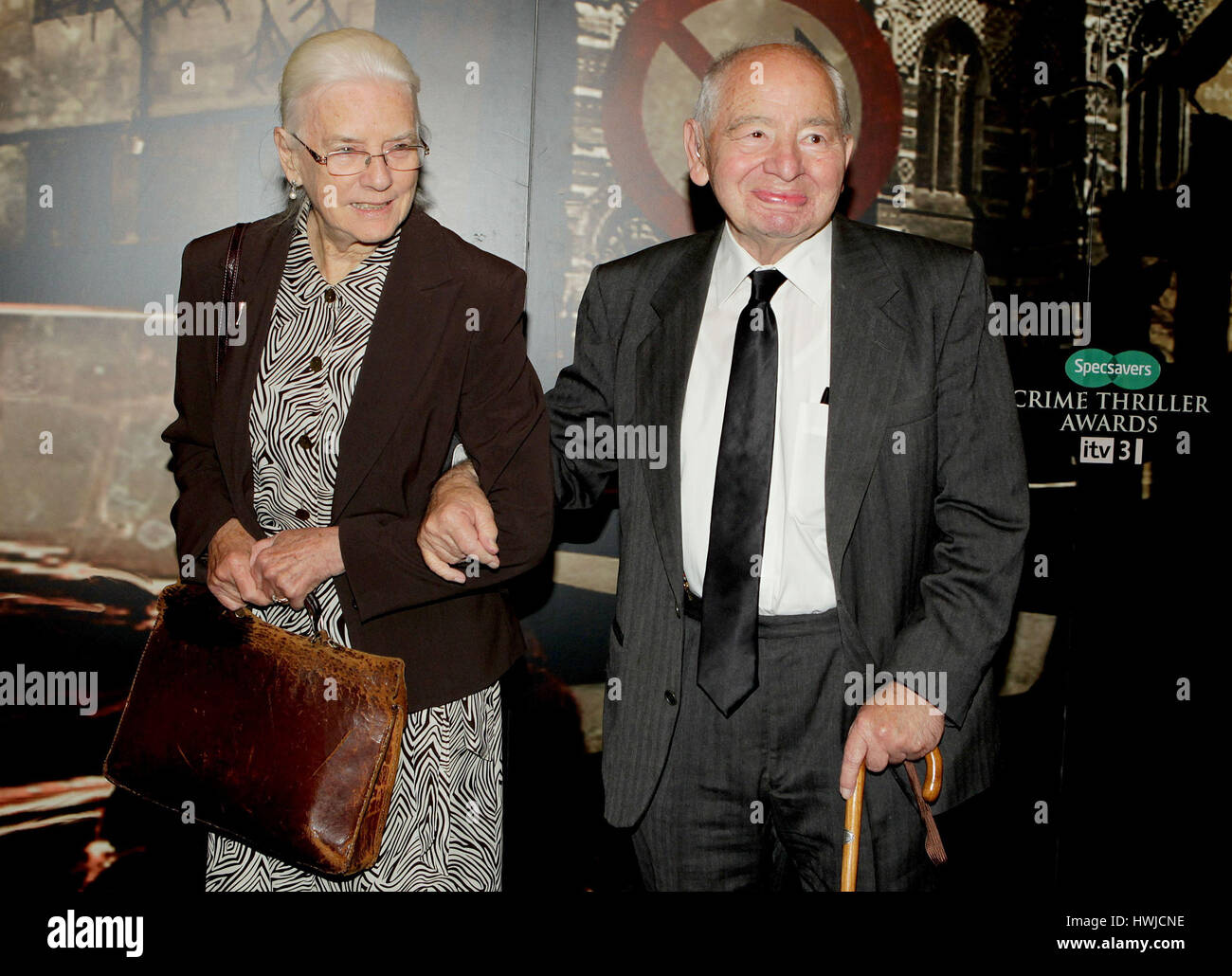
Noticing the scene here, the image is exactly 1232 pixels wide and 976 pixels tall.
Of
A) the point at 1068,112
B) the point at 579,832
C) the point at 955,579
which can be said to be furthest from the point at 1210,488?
the point at 579,832

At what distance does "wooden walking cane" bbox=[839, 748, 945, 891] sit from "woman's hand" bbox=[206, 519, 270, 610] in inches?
44.0

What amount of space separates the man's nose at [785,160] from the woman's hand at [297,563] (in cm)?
107

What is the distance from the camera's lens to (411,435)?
1920 millimetres

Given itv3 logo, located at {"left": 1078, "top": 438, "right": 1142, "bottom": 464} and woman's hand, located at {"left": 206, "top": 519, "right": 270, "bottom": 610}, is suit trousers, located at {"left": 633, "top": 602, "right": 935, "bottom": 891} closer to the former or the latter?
woman's hand, located at {"left": 206, "top": 519, "right": 270, "bottom": 610}

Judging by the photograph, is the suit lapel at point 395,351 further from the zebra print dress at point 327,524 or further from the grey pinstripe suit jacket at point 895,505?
the grey pinstripe suit jacket at point 895,505

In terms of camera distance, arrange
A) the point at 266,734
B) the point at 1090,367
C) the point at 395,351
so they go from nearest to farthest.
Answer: the point at 266,734
the point at 395,351
the point at 1090,367

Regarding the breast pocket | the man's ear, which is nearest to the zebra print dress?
the man's ear

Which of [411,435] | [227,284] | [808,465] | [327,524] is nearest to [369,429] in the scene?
[411,435]

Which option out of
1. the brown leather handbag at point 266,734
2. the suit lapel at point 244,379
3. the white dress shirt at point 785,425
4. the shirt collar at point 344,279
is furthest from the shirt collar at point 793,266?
the brown leather handbag at point 266,734

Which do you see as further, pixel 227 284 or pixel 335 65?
pixel 227 284

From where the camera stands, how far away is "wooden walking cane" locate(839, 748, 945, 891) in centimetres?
179

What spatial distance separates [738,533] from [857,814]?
537 mm

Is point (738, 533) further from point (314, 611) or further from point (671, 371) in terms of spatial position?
point (314, 611)

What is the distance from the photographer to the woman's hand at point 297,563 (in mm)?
1846
